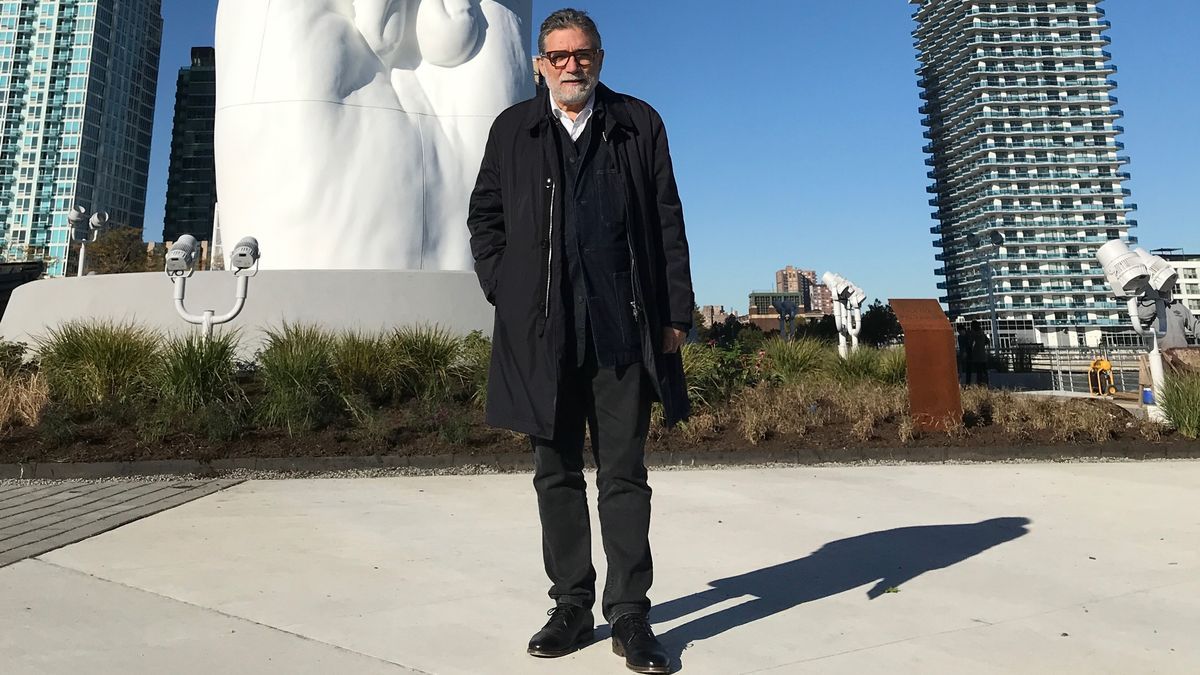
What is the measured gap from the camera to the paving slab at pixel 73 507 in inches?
136

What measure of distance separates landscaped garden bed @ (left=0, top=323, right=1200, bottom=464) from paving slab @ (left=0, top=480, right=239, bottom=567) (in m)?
0.69

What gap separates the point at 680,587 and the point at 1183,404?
262 inches

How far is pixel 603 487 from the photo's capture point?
223 centimetres

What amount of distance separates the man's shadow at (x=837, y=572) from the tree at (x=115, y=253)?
105 ft

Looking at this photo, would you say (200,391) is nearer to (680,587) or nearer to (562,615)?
(680,587)

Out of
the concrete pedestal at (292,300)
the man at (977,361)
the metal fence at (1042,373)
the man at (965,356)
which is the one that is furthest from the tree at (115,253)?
the metal fence at (1042,373)

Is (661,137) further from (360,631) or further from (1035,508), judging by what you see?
(1035,508)

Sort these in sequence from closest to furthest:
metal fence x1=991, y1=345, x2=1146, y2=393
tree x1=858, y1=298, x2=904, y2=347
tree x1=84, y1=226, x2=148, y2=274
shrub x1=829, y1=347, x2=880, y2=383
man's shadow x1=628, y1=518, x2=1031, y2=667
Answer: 1. man's shadow x1=628, y1=518, x2=1031, y2=667
2. shrub x1=829, y1=347, x2=880, y2=383
3. metal fence x1=991, y1=345, x2=1146, y2=393
4. tree x1=84, y1=226, x2=148, y2=274
5. tree x1=858, y1=298, x2=904, y2=347

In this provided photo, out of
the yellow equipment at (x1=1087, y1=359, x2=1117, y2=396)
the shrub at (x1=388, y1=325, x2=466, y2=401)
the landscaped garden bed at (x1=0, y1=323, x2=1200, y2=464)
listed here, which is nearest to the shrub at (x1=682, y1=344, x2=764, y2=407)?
the landscaped garden bed at (x1=0, y1=323, x2=1200, y2=464)

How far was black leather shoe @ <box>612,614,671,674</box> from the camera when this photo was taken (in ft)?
6.38

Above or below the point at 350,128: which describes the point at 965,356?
below

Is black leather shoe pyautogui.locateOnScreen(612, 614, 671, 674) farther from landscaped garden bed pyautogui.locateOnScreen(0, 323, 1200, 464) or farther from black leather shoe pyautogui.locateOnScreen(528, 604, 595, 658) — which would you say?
landscaped garden bed pyautogui.locateOnScreen(0, 323, 1200, 464)

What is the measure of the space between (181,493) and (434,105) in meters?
9.19

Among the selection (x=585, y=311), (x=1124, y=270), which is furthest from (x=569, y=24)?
(x=1124, y=270)
